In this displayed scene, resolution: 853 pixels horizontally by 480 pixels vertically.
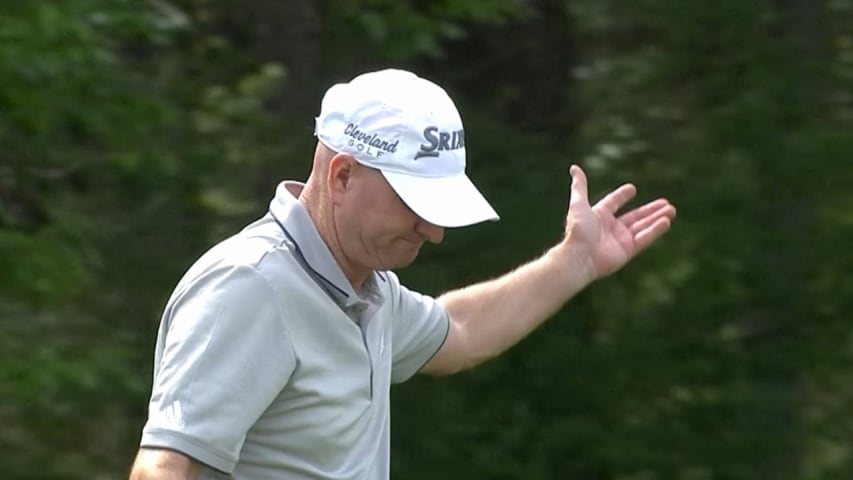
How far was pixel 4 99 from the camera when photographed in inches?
243

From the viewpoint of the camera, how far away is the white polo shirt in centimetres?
278

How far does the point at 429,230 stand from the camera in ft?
9.80

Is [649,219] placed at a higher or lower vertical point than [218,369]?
lower

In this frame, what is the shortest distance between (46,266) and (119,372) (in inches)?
18.9

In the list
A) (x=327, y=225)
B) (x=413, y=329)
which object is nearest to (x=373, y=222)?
(x=327, y=225)

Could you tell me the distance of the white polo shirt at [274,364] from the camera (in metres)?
2.78

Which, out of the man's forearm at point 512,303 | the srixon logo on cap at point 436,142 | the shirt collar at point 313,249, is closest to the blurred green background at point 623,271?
the man's forearm at point 512,303

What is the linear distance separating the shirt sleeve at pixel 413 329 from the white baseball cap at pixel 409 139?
16.3 inches

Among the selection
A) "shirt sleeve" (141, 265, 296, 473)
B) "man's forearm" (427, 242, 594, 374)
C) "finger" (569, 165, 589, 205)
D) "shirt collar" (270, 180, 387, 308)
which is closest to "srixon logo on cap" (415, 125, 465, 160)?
"shirt collar" (270, 180, 387, 308)

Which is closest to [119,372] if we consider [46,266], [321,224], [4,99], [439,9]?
[46,266]

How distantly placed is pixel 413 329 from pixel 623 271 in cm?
338

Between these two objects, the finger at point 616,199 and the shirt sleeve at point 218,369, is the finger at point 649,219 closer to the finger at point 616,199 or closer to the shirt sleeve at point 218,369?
the finger at point 616,199

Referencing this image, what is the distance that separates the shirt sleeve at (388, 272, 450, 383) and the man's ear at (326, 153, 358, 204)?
404mm

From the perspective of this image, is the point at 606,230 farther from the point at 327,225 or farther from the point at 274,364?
the point at 274,364
